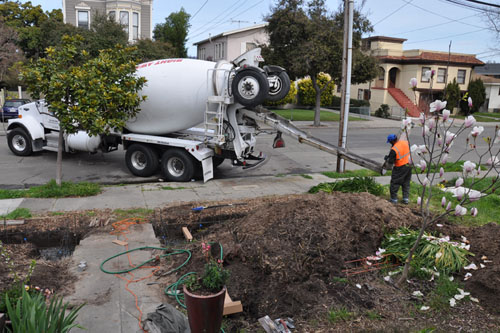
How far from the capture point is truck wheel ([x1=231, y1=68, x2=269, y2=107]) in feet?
35.4

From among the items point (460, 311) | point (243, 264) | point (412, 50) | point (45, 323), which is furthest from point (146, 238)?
point (412, 50)

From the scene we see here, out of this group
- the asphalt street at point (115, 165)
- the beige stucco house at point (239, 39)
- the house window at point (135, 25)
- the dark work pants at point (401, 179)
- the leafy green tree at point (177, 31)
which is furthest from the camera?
the leafy green tree at point (177, 31)

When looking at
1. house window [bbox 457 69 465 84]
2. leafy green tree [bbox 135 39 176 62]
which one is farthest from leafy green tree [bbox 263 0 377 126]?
house window [bbox 457 69 465 84]

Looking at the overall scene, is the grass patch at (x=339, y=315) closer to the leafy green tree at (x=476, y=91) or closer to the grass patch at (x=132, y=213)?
the grass patch at (x=132, y=213)

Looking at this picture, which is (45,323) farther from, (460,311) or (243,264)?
(460,311)

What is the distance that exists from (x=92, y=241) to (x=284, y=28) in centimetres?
1892

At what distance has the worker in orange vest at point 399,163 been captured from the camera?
381 inches

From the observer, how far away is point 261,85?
10.8 metres

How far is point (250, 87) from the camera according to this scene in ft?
35.8

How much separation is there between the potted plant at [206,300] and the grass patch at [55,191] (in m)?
6.51

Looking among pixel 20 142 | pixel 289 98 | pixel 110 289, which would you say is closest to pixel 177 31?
pixel 289 98

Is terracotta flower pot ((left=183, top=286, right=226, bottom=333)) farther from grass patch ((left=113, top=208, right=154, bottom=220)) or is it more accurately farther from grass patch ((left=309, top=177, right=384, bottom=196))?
grass patch ((left=309, top=177, right=384, bottom=196))

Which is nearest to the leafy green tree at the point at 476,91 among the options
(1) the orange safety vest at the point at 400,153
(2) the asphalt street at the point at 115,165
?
(2) the asphalt street at the point at 115,165

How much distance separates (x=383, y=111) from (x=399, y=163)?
27.5 metres
